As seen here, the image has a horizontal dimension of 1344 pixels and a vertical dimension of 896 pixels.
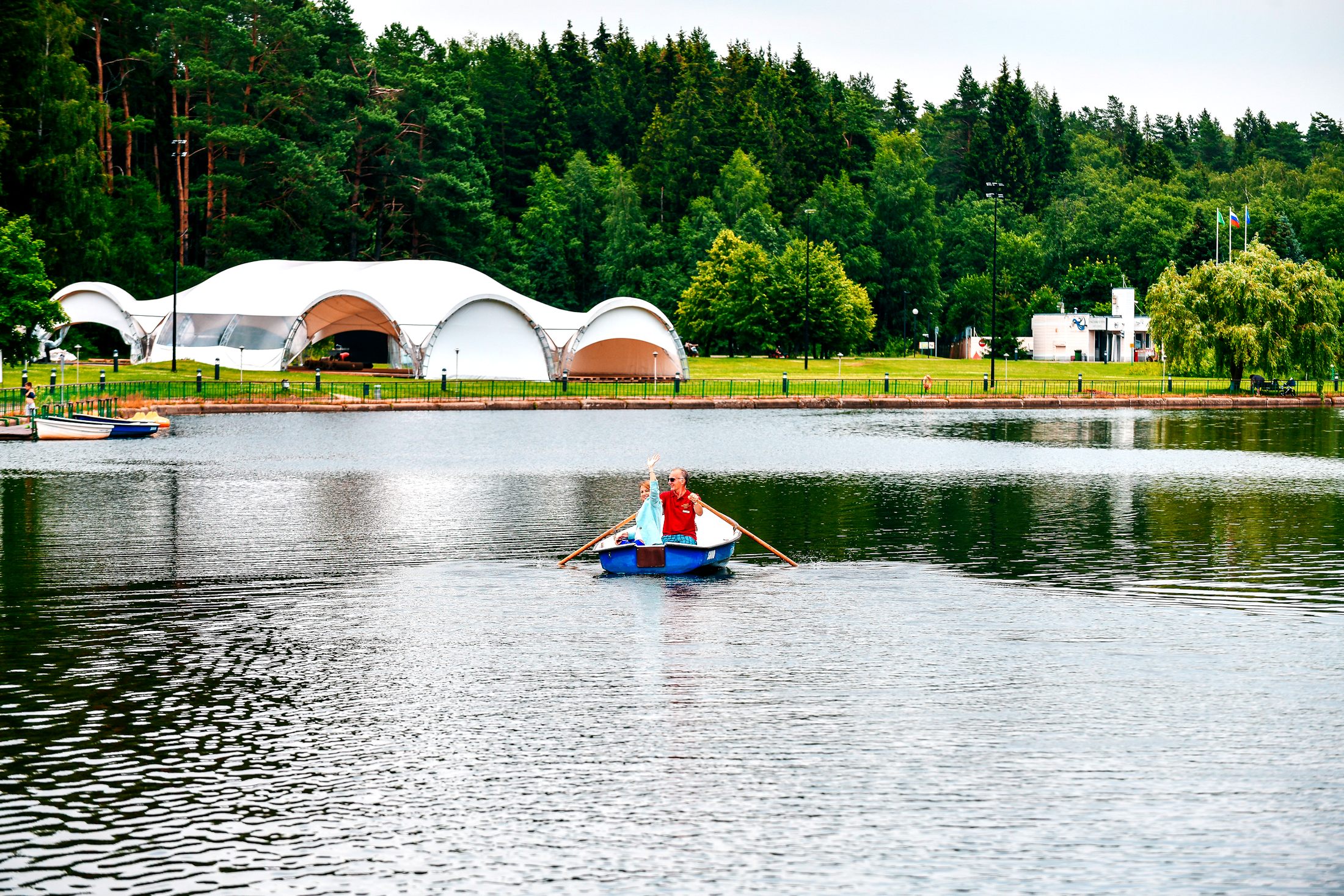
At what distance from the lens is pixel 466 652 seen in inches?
746

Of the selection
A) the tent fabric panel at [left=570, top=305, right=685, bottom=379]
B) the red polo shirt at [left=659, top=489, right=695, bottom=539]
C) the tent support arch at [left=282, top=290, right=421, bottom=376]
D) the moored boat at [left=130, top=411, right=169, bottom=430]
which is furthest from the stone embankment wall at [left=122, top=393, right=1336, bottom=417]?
the red polo shirt at [left=659, top=489, right=695, bottom=539]

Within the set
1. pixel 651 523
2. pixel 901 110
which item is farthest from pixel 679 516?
pixel 901 110

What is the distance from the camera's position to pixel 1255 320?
79875 mm

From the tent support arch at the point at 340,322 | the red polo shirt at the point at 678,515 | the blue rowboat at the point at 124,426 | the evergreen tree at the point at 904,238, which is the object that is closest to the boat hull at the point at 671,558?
the red polo shirt at the point at 678,515

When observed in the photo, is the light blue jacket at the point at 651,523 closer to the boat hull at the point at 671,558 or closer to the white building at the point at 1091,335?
the boat hull at the point at 671,558

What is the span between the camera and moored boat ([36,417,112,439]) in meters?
51.4

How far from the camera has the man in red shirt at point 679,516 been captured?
24.9 m

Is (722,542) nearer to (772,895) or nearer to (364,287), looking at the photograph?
(772,895)

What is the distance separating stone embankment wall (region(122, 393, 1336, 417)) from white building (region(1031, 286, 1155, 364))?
3287 cm

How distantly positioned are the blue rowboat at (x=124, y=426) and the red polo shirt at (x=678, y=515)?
33.1 meters

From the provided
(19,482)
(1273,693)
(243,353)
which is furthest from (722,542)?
(243,353)

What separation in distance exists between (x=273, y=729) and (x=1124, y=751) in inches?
336

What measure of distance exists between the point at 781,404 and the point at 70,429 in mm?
36899

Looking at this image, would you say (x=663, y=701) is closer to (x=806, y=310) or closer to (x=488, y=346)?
(x=488, y=346)
